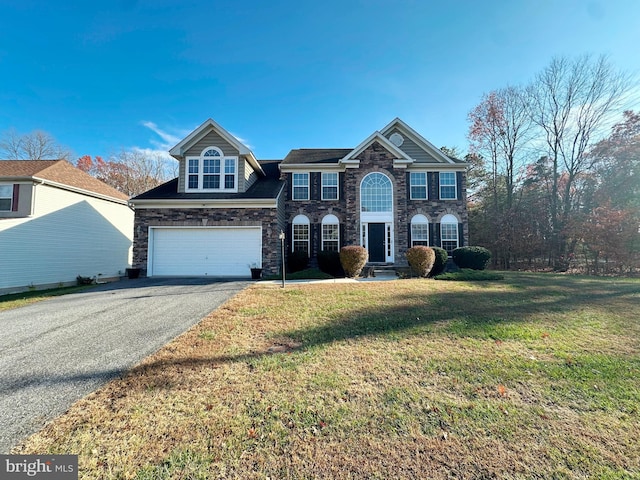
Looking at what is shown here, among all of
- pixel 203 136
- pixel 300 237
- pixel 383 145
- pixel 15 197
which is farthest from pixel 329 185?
pixel 15 197

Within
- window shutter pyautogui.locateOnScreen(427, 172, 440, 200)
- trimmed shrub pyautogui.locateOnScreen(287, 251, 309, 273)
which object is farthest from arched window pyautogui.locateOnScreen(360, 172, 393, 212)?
trimmed shrub pyautogui.locateOnScreen(287, 251, 309, 273)

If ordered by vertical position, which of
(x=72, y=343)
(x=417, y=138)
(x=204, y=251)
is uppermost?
(x=417, y=138)

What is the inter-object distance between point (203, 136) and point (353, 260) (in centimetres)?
999

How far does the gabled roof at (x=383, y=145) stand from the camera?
588 inches

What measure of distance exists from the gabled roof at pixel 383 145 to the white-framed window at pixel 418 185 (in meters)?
1.26

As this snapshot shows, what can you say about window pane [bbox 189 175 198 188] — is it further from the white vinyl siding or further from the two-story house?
A: the white vinyl siding

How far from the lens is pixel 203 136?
13898 mm

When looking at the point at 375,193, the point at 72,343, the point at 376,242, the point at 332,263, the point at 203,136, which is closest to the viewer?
the point at 72,343

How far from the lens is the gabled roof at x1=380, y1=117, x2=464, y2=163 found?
15906 millimetres

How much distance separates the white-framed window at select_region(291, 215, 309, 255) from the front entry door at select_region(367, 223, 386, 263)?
3.55m

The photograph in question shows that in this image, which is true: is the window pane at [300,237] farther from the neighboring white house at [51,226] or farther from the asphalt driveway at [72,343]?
the neighboring white house at [51,226]

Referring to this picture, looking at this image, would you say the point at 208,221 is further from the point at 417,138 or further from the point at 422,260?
the point at 417,138

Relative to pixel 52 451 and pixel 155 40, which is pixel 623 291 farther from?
pixel 155 40

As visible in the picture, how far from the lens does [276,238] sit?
43.1 feet
